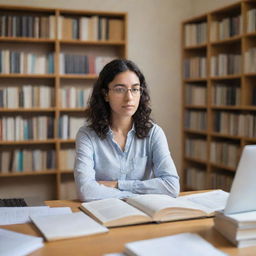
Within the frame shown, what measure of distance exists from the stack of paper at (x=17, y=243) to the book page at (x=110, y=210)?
0.27m

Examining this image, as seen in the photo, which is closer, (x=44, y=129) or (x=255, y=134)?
(x=255, y=134)

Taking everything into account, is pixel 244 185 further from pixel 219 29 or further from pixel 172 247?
pixel 219 29

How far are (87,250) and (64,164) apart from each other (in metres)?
3.20

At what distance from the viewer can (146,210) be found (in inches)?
59.9

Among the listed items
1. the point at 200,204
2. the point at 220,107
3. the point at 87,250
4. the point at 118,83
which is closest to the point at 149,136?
the point at 118,83

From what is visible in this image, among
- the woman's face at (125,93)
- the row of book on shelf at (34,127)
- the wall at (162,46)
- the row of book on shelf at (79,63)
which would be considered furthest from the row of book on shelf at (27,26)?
the woman's face at (125,93)

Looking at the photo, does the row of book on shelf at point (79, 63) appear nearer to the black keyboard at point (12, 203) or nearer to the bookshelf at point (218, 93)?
the bookshelf at point (218, 93)

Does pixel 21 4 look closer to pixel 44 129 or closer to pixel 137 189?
pixel 44 129

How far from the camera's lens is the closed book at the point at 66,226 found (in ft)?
4.27

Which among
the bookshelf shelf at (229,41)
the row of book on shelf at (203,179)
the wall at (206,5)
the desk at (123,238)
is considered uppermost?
the wall at (206,5)

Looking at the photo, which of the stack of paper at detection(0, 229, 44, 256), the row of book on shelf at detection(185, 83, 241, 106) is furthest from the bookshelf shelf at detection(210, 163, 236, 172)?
the stack of paper at detection(0, 229, 44, 256)

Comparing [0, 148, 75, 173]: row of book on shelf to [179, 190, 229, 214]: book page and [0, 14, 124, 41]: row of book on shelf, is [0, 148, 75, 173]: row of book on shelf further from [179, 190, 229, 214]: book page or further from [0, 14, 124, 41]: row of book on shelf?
[179, 190, 229, 214]: book page

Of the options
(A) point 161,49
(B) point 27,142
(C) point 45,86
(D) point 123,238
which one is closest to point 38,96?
(C) point 45,86

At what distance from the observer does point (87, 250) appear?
120 cm
